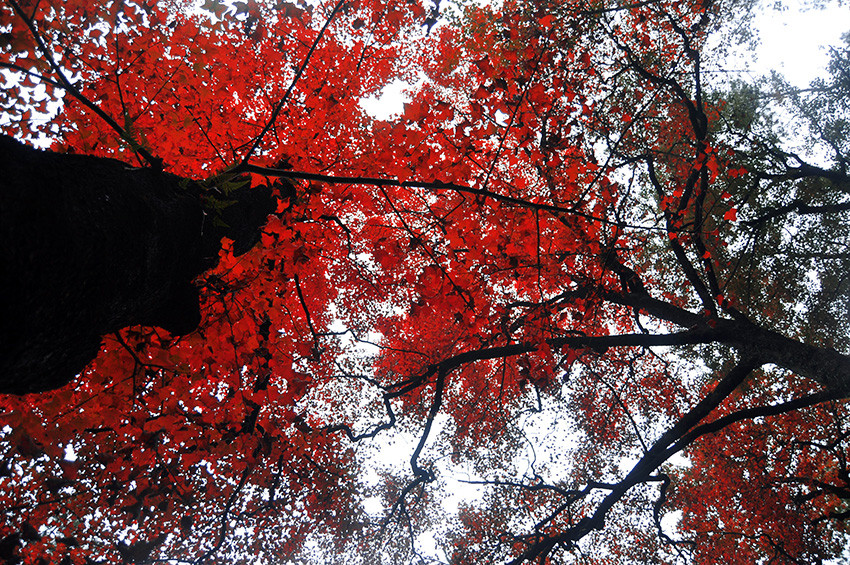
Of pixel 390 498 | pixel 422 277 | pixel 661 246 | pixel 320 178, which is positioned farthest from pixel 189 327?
pixel 390 498

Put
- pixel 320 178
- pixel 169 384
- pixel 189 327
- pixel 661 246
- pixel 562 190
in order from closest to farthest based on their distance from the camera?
pixel 320 178, pixel 189 327, pixel 169 384, pixel 562 190, pixel 661 246

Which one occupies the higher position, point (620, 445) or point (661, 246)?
point (661, 246)

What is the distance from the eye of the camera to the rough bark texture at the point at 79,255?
5.88 ft

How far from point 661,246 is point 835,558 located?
12800 mm

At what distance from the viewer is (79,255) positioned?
6.64 feet

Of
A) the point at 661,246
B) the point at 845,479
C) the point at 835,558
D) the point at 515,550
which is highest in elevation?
the point at 661,246

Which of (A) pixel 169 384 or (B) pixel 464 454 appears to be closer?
(A) pixel 169 384

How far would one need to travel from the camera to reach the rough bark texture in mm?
1792

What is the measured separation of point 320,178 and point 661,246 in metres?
13.1

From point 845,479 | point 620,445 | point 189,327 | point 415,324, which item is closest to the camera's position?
point 189,327

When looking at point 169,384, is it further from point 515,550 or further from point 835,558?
point 835,558

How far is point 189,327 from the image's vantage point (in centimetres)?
357

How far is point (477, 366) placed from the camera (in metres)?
13.8

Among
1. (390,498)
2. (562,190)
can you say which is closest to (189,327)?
(562,190)
